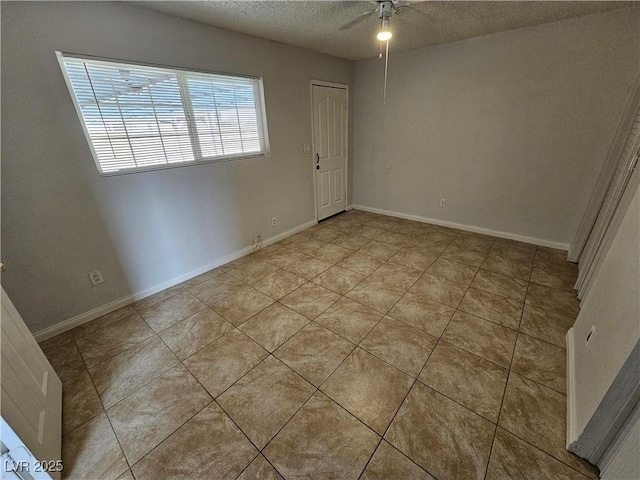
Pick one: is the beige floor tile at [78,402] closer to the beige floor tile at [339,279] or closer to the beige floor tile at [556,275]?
the beige floor tile at [339,279]

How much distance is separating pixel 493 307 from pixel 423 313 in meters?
0.62

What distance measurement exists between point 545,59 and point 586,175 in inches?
51.7

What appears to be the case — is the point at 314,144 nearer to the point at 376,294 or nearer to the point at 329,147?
the point at 329,147

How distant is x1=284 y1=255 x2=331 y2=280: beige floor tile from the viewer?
9.38 feet

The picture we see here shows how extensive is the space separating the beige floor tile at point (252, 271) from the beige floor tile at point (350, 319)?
0.94 meters

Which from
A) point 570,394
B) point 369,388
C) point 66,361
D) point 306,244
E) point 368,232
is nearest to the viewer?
point 570,394

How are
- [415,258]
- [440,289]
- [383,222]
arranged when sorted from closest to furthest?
[440,289] → [415,258] → [383,222]

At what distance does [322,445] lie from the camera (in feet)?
4.35

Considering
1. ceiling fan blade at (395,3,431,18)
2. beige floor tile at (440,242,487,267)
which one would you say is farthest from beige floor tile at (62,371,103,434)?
ceiling fan blade at (395,3,431,18)

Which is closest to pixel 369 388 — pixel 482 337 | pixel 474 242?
pixel 482 337

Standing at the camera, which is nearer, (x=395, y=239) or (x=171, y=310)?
(x=171, y=310)

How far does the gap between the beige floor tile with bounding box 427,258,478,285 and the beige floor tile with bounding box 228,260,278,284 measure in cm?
177

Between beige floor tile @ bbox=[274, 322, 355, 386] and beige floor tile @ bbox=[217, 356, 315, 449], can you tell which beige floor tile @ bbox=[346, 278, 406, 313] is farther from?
beige floor tile @ bbox=[217, 356, 315, 449]

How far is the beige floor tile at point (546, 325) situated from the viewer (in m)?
1.91
